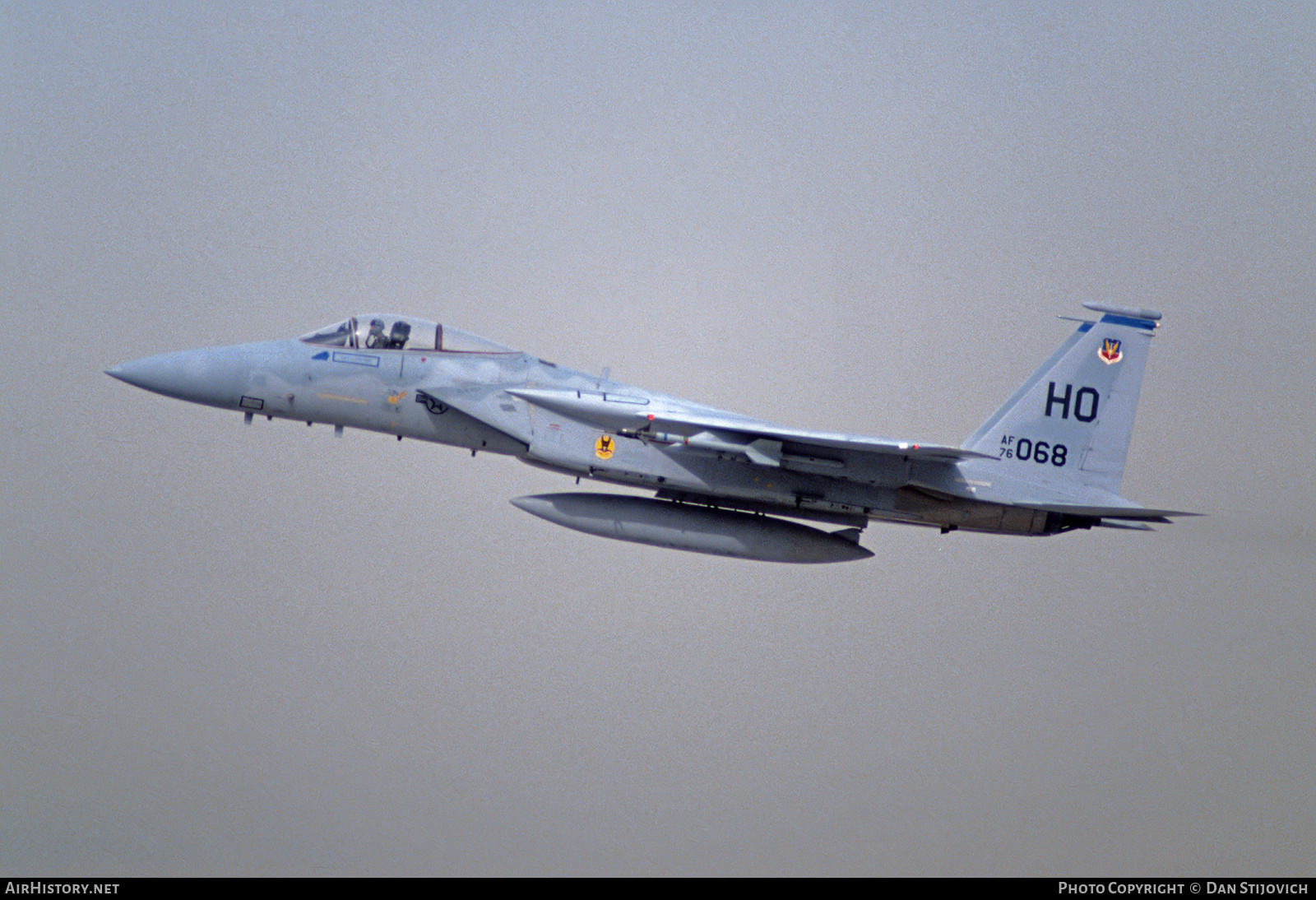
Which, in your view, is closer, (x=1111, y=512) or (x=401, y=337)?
(x=1111, y=512)

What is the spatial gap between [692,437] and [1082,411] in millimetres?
4582

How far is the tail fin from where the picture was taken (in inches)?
588

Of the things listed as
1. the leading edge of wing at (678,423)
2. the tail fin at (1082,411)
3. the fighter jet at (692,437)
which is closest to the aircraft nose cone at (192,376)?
the fighter jet at (692,437)

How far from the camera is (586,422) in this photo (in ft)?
45.9

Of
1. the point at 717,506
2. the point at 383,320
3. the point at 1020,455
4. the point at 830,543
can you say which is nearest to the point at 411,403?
the point at 383,320

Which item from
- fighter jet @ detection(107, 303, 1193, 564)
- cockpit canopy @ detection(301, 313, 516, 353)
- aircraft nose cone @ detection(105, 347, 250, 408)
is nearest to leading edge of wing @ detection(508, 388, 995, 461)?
fighter jet @ detection(107, 303, 1193, 564)

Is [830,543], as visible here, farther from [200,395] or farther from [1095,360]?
[200,395]

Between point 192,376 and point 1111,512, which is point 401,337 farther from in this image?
point 1111,512

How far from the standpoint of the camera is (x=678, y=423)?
13414 mm

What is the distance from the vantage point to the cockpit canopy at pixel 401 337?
1470cm

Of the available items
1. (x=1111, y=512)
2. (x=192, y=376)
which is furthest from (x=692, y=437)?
(x=192, y=376)

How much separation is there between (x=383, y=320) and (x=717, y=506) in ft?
13.7

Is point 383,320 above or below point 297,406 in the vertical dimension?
above

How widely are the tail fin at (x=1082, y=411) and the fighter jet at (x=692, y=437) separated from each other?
0.06 ft
